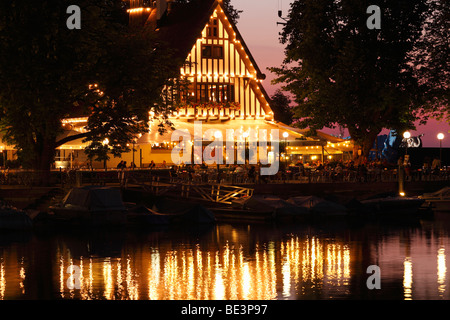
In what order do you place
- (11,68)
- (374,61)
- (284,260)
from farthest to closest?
(374,61) < (11,68) < (284,260)

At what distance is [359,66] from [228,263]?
3097cm

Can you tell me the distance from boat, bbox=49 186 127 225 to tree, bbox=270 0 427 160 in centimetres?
2201

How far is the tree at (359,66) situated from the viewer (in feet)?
175

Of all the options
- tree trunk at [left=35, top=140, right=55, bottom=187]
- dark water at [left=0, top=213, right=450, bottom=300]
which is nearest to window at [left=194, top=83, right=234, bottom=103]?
tree trunk at [left=35, top=140, right=55, bottom=187]

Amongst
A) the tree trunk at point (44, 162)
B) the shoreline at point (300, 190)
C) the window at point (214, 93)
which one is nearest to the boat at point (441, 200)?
the shoreline at point (300, 190)

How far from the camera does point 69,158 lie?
59.0m

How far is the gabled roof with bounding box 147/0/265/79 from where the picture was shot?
5678 centimetres

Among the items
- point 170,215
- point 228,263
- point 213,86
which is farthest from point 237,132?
point 228,263

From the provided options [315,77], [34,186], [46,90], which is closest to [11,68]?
[46,90]

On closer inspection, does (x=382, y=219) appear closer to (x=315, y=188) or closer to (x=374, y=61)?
(x=315, y=188)

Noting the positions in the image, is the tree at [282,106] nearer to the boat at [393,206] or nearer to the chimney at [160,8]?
the chimney at [160,8]

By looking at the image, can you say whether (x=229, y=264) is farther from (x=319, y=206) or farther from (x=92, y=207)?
(x=319, y=206)

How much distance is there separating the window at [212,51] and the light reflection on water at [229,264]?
23726 millimetres

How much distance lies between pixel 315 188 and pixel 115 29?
52.9 feet
